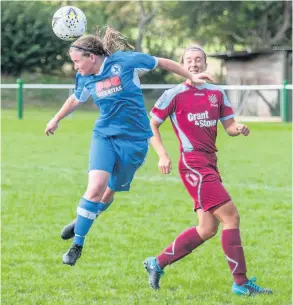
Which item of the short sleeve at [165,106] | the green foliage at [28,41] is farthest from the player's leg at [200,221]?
the green foliage at [28,41]

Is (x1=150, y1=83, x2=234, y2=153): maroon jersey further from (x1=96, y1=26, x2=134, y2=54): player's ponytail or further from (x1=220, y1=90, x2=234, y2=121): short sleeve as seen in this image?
(x1=96, y1=26, x2=134, y2=54): player's ponytail

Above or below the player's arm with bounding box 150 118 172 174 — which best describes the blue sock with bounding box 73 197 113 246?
below

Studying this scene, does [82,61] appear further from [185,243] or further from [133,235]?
[133,235]

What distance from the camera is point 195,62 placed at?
6.76m

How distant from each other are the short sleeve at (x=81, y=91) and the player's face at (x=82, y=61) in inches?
9.6

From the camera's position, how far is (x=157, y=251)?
28.6 feet

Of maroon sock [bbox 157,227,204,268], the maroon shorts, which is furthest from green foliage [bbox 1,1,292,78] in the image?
the maroon shorts

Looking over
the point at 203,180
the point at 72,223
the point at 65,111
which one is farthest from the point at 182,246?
the point at 65,111

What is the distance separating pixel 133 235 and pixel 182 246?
8.26 ft

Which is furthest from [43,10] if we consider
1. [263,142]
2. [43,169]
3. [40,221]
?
[40,221]

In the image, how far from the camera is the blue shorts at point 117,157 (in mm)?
6988

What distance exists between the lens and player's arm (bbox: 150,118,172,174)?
6.64 meters

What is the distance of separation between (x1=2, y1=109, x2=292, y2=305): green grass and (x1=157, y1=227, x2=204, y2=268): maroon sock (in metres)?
0.27

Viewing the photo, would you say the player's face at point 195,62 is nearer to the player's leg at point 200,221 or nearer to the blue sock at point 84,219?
the player's leg at point 200,221
